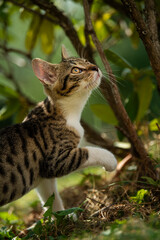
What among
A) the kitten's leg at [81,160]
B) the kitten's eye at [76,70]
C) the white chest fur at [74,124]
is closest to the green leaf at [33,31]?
the kitten's eye at [76,70]

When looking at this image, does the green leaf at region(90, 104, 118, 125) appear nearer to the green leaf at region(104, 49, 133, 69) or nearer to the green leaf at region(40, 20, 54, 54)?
the green leaf at region(104, 49, 133, 69)

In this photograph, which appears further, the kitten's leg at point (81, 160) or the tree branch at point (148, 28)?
the kitten's leg at point (81, 160)

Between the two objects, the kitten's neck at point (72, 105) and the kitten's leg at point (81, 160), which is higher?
the kitten's neck at point (72, 105)

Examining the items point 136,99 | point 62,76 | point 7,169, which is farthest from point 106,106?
point 7,169

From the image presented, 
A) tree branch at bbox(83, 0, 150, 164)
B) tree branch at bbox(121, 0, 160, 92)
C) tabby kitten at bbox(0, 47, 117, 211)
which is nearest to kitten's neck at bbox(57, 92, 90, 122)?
tabby kitten at bbox(0, 47, 117, 211)

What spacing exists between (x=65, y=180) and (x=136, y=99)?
5.13 feet

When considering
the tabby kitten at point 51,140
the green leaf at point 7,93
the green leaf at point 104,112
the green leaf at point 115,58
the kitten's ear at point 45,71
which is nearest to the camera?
the tabby kitten at point 51,140

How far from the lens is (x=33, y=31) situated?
2785 millimetres

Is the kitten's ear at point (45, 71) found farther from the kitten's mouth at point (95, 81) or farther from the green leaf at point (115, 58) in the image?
the green leaf at point (115, 58)

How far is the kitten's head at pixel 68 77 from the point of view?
81.8 inches

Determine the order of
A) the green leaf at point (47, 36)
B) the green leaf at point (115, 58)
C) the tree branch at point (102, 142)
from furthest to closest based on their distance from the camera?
the green leaf at point (47, 36) < the tree branch at point (102, 142) < the green leaf at point (115, 58)

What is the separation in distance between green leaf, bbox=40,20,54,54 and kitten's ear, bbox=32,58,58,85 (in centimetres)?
72

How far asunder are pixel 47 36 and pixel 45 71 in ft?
2.67

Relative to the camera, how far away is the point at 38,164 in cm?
187
